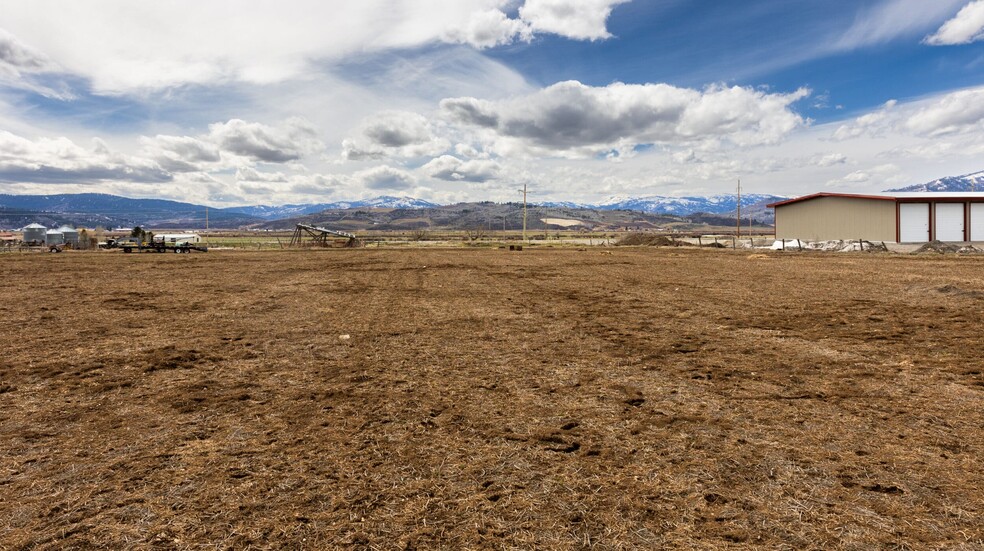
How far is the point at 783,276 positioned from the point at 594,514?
20933 mm

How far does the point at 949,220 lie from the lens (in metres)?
43.2

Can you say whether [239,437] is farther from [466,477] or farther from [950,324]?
[950,324]

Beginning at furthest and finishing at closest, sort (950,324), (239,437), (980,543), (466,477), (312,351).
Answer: (950,324) → (312,351) → (239,437) → (466,477) → (980,543)

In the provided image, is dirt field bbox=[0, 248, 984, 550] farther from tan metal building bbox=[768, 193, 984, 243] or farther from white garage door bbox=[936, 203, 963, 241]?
white garage door bbox=[936, 203, 963, 241]

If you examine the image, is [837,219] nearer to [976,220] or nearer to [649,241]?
[976,220]

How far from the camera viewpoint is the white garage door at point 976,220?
1705 inches

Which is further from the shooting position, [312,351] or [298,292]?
[298,292]

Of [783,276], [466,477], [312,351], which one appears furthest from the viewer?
[783,276]

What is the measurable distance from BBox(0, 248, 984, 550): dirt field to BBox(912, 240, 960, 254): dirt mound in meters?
37.0

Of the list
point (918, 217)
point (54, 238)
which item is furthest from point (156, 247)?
point (918, 217)

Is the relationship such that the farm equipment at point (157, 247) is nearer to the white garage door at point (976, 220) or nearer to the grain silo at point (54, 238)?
the grain silo at point (54, 238)

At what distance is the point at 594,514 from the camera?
144 inches

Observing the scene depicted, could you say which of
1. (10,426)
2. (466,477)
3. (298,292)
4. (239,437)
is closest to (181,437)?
(239,437)

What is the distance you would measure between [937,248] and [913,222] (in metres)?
4.84
